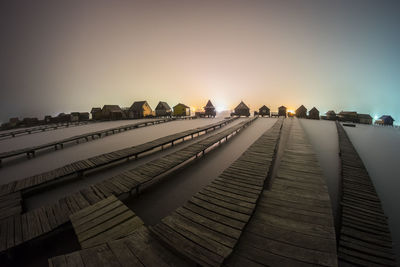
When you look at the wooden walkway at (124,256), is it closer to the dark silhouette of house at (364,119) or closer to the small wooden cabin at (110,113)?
the small wooden cabin at (110,113)

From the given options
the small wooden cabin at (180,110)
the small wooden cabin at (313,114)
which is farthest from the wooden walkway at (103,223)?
the small wooden cabin at (313,114)

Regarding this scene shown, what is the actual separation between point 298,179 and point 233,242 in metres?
4.31

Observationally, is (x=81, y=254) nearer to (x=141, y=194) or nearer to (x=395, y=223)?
(x=141, y=194)

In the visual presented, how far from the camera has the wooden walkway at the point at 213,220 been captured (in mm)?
2904

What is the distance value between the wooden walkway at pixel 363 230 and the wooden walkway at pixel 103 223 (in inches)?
204

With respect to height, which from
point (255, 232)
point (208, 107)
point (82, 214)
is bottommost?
point (82, 214)

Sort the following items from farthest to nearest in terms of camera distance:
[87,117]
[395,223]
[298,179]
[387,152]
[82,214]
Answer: [87,117] < [387,152] < [298,179] < [395,223] < [82,214]

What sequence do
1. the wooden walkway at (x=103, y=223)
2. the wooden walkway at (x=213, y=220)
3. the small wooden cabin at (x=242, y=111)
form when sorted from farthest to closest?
the small wooden cabin at (x=242, y=111)
the wooden walkway at (x=103, y=223)
the wooden walkway at (x=213, y=220)

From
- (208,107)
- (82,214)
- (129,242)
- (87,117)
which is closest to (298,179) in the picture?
(129,242)

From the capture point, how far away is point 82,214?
438 centimetres

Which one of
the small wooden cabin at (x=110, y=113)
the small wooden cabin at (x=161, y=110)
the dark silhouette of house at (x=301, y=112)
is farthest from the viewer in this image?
the small wooden cabin at (x=161, y=110)

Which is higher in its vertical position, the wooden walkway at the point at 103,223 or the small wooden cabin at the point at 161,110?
the small wooden cabin at the point at 161,110

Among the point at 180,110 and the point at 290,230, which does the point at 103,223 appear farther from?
the point at 180,110

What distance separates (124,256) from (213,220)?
2.04 m
